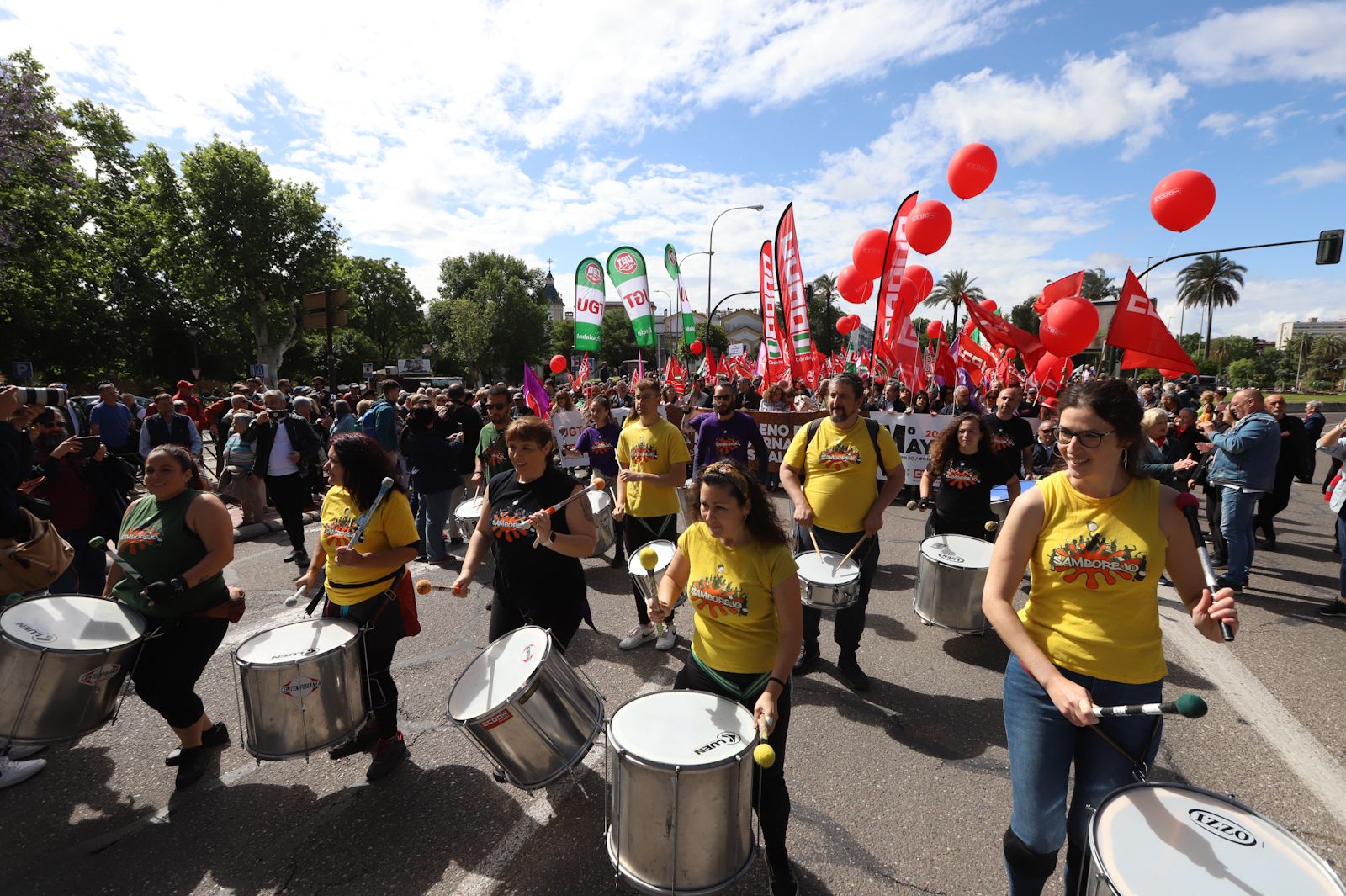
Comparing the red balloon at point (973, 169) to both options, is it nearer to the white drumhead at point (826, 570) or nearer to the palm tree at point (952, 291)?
the white drumhead at point (826, 570)

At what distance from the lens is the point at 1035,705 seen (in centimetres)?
206

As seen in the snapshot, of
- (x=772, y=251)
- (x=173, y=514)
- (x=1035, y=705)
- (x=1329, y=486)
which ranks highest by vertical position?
(x=772, y=251)

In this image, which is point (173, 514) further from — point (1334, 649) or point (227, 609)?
point (1334, 649)

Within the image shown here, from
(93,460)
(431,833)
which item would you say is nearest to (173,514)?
(431,833)

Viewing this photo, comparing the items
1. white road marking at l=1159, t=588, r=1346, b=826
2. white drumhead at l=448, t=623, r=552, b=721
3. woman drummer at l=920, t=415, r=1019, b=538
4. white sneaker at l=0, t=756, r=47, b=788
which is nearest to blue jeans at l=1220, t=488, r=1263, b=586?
white road marking at l=1159, t=588, r=1346, b=826

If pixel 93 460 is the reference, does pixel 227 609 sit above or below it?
below

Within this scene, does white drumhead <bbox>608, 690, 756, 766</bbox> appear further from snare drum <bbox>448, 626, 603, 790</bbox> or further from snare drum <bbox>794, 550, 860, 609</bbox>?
snare drum <bbox>794, 550, 860, 609</bbox>

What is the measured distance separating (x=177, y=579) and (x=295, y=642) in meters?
0.68

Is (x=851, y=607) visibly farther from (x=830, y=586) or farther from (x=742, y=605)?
(x=742, y=605)

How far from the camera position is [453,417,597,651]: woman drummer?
129 inches

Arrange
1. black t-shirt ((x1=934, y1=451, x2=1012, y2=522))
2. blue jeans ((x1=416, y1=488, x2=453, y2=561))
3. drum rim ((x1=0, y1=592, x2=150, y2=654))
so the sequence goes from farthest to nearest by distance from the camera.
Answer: blue jeans ((x1=416, y1=488, x2=453, y2=561)) < black t-shirt ((x1=934, y1=451, x2=1012, y2=522)) < drum rim ((x1=0, y1=592, x2=150, y2=654))

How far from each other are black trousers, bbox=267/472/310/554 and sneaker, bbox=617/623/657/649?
4303 mm

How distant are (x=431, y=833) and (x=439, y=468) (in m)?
4.53

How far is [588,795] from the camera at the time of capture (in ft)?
10.4
